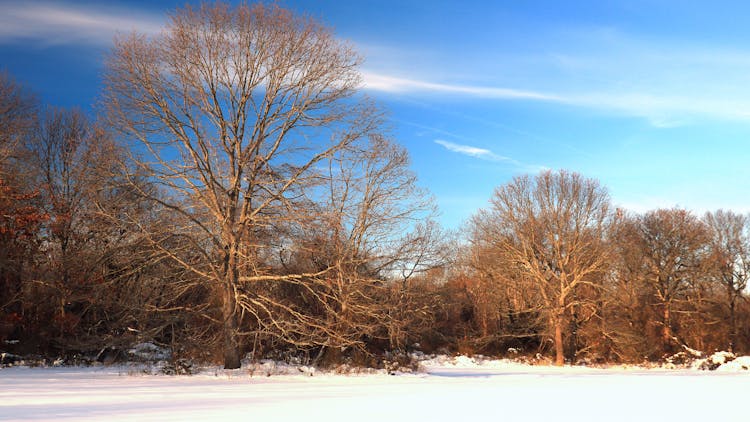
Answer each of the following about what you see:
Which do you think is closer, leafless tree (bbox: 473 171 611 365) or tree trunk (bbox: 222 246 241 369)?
tree trunk (bbox: 222 246 241 369)

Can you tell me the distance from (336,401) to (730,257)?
148 ft

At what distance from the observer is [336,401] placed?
30.7ft

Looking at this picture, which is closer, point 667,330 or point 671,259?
point 667,330

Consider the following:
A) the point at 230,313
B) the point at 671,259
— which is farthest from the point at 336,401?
the point at 671,259

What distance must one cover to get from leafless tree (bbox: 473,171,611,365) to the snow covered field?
19.5 m

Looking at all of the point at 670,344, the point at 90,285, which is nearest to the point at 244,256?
the point at 90,285

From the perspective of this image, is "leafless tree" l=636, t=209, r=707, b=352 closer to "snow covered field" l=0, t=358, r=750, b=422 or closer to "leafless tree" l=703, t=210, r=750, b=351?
"leafless tree" l=703, t=210, r=750, b=351

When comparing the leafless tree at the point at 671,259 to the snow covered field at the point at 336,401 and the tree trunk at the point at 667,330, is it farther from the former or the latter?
the snow covered field at the point at 336,401

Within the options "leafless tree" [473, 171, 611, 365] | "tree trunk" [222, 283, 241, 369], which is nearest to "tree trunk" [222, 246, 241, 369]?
"tree trunk" [222, 283, 241, 369]

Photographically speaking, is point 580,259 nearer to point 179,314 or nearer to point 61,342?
point 179,314

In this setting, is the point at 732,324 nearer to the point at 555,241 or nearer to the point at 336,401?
the point at 555,241

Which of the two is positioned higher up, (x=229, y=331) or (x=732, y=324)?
(x=732, y=324)

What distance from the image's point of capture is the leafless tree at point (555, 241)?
33.4 metres

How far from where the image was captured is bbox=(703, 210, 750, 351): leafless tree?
39.8 metres
